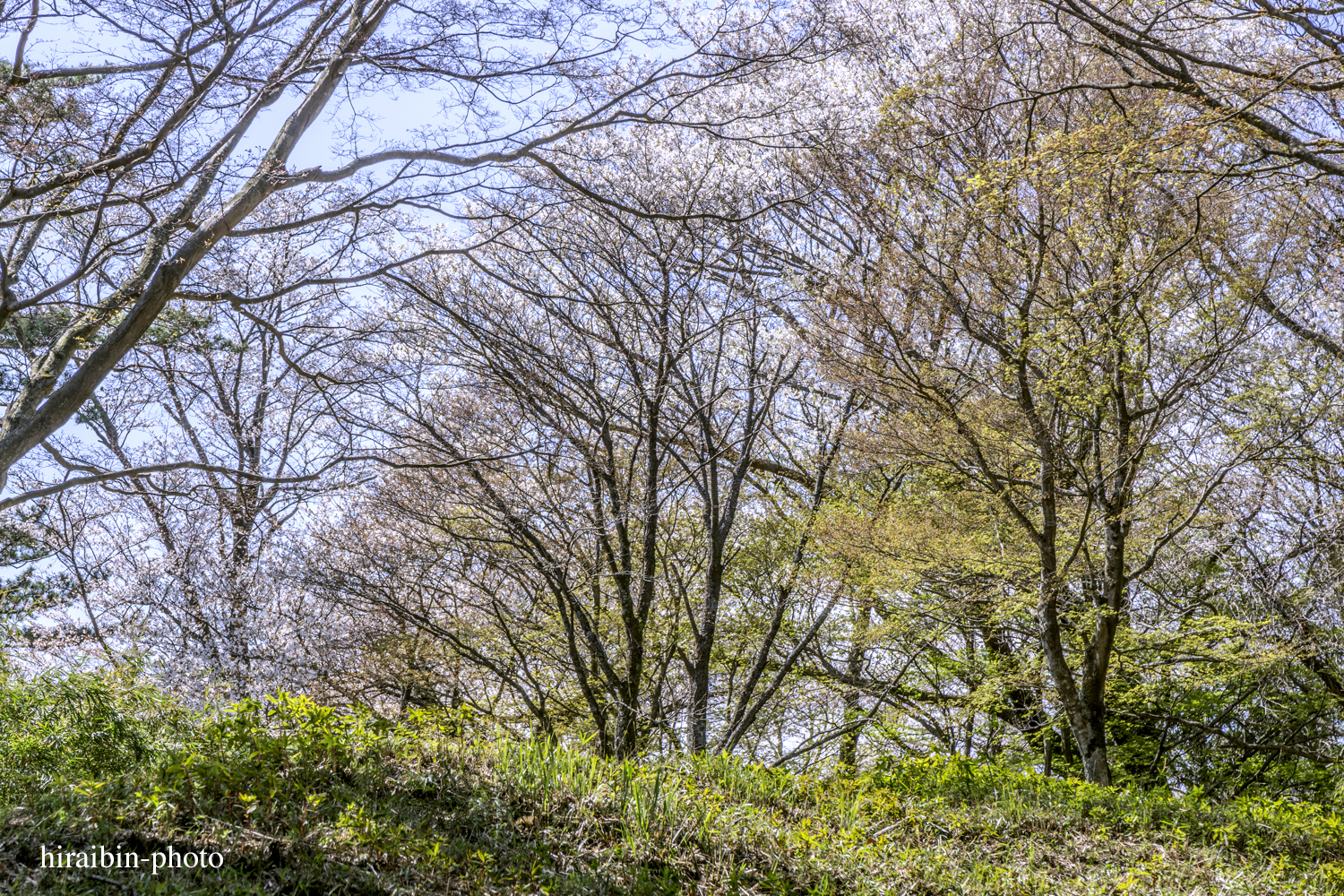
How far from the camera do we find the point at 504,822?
4.26m

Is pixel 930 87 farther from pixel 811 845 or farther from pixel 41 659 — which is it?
pixel 41 659

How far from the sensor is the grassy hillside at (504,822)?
11.9 feet

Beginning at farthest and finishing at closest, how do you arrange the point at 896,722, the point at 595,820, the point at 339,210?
the point at 896,722 → the point at 339,210 → the point at 595,820

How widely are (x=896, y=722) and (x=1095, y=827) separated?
6.26 meters

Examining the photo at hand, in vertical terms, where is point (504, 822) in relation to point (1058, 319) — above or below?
below

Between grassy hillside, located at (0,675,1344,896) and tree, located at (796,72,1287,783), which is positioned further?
tree, located at (796,72,1287,783)

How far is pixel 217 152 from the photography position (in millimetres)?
5859

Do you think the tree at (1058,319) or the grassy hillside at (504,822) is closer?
the grassy hillside at (504,822)

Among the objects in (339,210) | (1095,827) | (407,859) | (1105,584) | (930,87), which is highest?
(930,87)

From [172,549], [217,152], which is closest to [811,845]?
[217,152]

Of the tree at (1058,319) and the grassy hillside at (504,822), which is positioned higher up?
the tree at (1058,319)

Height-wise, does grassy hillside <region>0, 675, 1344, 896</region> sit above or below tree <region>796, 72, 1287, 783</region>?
below

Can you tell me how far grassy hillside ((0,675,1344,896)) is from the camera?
3625mm

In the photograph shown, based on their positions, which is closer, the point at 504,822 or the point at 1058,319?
the point at 504,822
